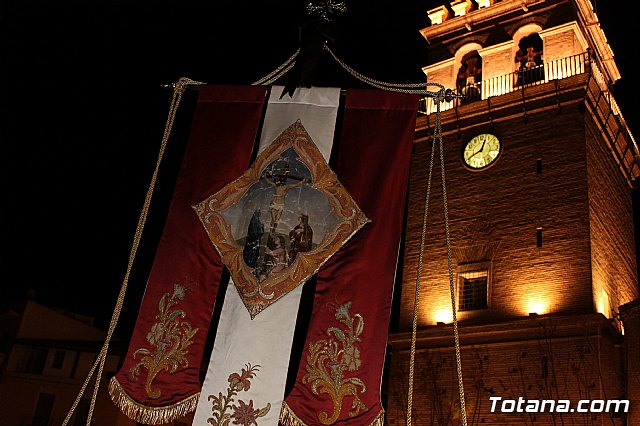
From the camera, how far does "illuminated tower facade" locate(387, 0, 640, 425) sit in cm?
1822

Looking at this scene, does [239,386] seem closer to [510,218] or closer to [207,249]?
[207,249]

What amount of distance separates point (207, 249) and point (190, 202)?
2.21 feet

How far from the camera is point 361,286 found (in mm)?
7664

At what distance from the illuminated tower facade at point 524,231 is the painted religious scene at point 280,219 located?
1035cm

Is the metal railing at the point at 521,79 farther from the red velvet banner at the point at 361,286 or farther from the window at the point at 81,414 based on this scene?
the window at the point at 81,414

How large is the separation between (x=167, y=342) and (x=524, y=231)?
14606mm

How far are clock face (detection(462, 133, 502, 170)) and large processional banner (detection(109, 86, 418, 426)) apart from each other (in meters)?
13.7

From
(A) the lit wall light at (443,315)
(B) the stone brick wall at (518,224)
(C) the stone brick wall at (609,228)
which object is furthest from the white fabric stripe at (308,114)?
(A) the lit wall light at (443,315)

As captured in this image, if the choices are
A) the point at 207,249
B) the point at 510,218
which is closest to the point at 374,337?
the point at 207,249

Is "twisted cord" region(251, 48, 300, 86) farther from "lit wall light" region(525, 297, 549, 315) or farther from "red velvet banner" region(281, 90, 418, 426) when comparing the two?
"lit wall light" region(525, 297, 549, 315)

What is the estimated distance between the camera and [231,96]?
9320 mm

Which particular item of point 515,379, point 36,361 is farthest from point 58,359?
point 515,379

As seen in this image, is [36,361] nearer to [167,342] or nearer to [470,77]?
[470,77]

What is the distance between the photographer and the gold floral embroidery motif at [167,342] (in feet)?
25.4
